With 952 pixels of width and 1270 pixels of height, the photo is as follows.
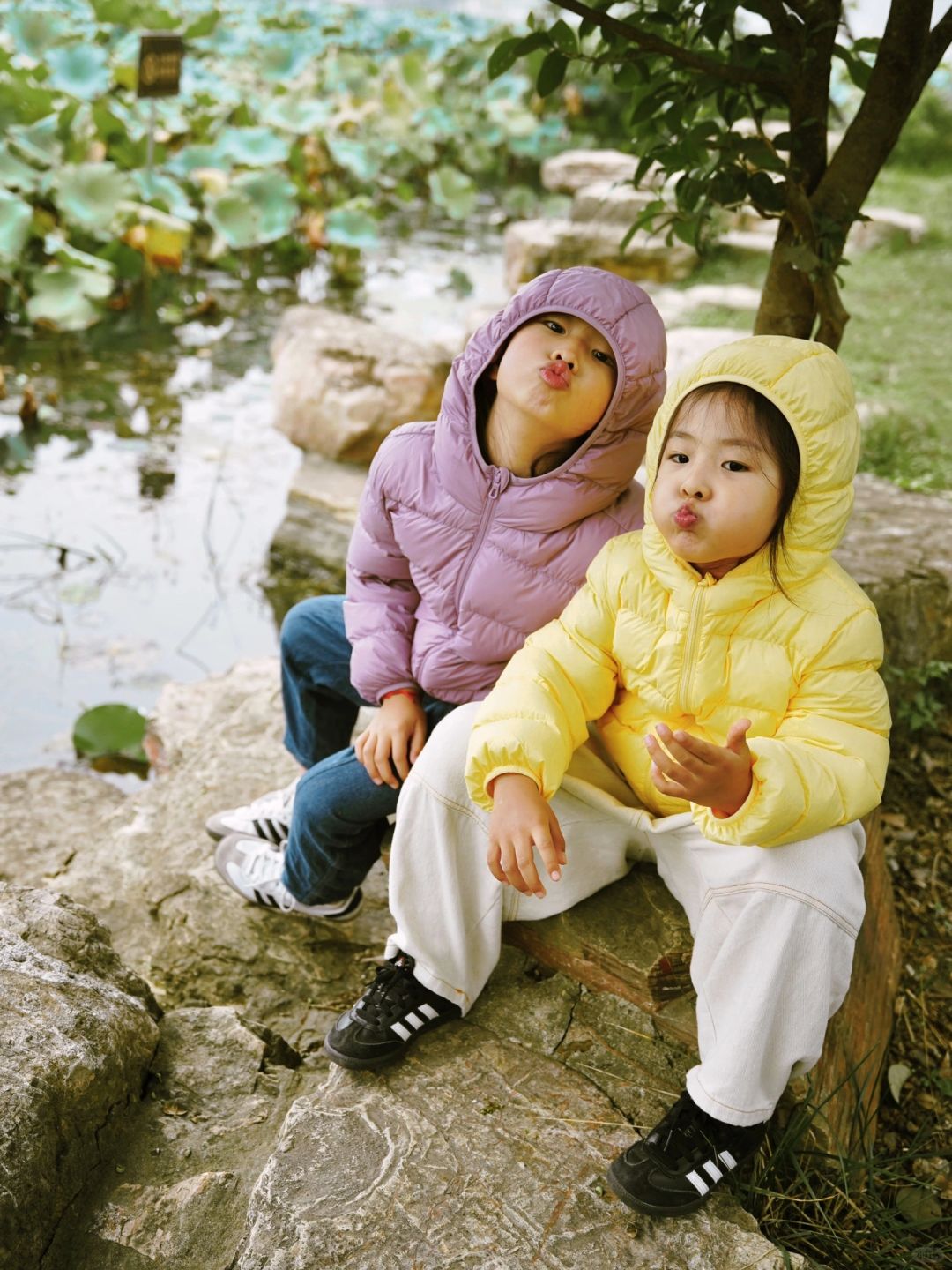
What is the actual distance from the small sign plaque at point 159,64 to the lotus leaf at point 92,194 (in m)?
0.38

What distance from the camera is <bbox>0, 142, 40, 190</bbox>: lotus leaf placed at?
4828 mm

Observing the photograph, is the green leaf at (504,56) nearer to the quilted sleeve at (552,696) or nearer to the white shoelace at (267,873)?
the quilted sleeve at (552,696)

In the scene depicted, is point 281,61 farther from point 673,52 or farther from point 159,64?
point 673,52

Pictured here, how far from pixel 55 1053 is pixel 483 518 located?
88 centimetres

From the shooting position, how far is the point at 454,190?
7.08 meters

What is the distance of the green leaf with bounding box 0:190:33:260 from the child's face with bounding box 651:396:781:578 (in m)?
4.11

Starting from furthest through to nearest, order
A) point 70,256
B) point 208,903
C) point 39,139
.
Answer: point 39,139 → point 70,256 → point 208,903

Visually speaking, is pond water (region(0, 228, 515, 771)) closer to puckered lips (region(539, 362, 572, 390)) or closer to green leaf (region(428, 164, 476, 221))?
puckered lips (region(539, 362, 572, 390))

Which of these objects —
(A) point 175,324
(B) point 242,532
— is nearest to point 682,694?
(B) point 242,532

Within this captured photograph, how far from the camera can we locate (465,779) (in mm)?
1413

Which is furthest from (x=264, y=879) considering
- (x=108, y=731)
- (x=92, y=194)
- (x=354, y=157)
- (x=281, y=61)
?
(x=281, y=61)

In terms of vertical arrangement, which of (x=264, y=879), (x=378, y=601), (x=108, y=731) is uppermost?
(x=378, y=601)

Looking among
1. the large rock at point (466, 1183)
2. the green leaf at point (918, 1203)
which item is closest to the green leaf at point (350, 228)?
the large rock at point (466, 1183)

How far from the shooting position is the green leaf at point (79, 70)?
568 centimetres
